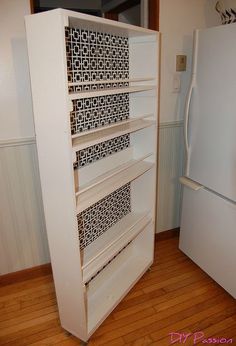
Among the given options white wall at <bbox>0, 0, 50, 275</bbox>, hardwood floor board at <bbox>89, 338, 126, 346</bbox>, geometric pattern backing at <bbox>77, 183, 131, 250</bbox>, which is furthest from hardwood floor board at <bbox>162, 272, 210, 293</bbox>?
white wall at <bbox>0, 0, 50, 275</bbox>

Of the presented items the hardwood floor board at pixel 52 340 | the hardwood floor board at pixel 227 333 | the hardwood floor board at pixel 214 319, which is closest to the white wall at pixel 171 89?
the hardwood floor board at pixel 214 319

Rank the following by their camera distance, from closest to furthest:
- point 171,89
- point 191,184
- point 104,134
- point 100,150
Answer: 1. point 104,134
2. point 100,150
3. point 191,184
4. point 171,89

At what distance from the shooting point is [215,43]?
1631 millimetres

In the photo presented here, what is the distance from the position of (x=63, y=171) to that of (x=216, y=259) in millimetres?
1353

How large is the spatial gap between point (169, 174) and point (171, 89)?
731 mm

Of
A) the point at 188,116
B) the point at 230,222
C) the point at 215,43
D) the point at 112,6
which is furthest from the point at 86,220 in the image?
the point at 112,6

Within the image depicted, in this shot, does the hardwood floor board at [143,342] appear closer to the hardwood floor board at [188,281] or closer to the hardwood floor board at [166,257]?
the hardwood floor board at [188,281]

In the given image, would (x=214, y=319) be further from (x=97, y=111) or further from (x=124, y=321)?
(x=97, y=111)

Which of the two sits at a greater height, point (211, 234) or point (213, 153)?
point (213, 153)

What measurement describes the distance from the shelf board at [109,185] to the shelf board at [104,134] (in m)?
0.26

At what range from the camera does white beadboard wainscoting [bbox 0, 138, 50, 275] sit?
1741 millimetres

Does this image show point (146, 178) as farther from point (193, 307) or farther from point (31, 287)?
point (31, 287)

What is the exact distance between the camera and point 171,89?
2.11 meters

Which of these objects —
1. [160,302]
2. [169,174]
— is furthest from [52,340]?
[169,174]
